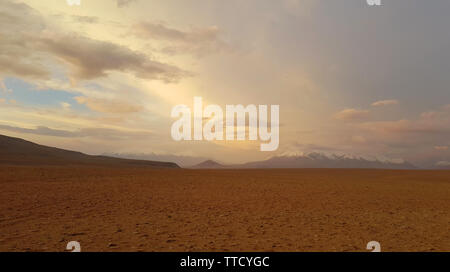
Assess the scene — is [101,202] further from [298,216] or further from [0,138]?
[0,138]

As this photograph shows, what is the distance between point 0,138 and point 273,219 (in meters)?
106

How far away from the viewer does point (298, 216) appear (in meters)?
11.2

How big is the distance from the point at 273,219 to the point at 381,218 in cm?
454

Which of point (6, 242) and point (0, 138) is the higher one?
point (0, 138)

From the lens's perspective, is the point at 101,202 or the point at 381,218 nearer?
the point at 381,218

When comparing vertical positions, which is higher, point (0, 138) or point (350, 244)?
point (0, 138)
